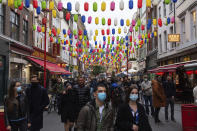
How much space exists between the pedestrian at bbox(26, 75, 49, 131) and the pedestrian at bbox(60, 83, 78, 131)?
0.82m

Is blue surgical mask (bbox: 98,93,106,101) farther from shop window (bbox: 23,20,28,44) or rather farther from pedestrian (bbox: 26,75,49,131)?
shop window (bbox: 23,20,28,44)

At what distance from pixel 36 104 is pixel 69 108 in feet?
3.56

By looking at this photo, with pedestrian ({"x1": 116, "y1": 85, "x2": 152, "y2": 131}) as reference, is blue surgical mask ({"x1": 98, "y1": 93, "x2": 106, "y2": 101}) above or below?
above

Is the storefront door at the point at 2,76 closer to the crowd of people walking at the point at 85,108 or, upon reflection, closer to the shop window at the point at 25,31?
the shop window at the point at 25,31

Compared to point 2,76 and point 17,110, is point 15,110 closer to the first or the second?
point 17,110

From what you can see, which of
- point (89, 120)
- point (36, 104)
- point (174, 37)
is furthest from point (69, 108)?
point (174, 37)

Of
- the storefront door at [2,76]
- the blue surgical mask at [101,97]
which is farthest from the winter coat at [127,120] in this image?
the storefront door at [2,76]

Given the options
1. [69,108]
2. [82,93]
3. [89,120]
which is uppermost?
[82,93]

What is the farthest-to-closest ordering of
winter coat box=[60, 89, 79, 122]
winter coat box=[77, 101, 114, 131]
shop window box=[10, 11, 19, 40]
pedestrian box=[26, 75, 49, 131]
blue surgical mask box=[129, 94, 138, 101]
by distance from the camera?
1. shop window box=[10, 11, 19, 40]
2. winter coat box=[60, 89, 79, 122]
3. pedestrian box=[26, 75, 49, 131]
4. blue surgical mask box=[129, 94, 138, 101]
5. winter coat box=[77, 101, 114, 131]

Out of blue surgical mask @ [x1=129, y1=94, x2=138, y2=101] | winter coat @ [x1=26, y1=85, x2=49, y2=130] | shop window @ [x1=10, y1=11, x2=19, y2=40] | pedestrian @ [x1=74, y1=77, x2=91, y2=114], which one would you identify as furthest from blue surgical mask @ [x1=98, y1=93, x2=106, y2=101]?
shop window @ [x1=10, y1=11, x2=19, y2=40]

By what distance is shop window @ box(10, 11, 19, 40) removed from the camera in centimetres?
1703

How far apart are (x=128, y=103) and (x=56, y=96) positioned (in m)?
9.52

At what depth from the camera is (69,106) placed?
6.70 metres

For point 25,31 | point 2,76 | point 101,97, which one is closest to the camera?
point 101,97
